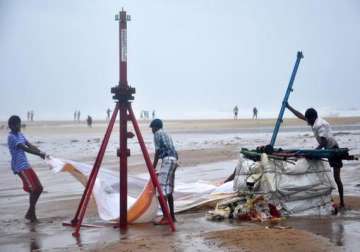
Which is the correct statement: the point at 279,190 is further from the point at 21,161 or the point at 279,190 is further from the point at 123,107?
the point at 21,161

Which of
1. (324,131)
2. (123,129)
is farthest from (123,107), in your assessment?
(324,131)

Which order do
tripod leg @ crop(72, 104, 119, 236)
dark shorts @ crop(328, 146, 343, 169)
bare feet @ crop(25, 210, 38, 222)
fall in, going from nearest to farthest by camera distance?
1. tripod leg @ crop(72, 104, 119, 236)
2. dark shorts @ crop(328, 146, 343, 169)
3. bare feet @ crop(25, 210, 38, 222)

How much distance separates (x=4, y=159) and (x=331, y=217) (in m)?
16.5

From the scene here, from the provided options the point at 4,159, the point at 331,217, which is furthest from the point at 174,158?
the point at 4,159

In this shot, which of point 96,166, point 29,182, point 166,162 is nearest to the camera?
point 96,166

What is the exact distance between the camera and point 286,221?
812 centimetres

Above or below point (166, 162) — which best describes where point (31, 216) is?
below

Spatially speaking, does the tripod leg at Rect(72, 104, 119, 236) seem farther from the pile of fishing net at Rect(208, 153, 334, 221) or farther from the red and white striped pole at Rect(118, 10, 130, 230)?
the pile of fishing net at Rect(208, 153, 334, 221)

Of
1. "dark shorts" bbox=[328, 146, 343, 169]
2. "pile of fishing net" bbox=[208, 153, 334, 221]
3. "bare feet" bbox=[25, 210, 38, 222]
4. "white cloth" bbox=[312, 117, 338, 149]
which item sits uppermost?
"white cloth" bbox=[312, 117, 338, 149]

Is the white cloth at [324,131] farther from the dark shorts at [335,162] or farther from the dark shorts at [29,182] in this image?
the dark shorts at [29,182]

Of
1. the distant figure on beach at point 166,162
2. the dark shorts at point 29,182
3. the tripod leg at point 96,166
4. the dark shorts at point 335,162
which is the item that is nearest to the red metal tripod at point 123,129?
the tripod leg at point 96,166

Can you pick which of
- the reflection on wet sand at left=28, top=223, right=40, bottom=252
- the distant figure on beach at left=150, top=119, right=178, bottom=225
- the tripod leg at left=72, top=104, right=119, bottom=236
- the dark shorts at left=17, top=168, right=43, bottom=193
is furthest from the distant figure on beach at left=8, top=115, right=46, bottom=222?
the distant figure on beach at left=150, top=119, right=178, bottom=225

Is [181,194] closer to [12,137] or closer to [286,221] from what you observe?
[286,221]

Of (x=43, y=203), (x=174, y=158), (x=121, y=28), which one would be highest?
(x=121, y=28)
